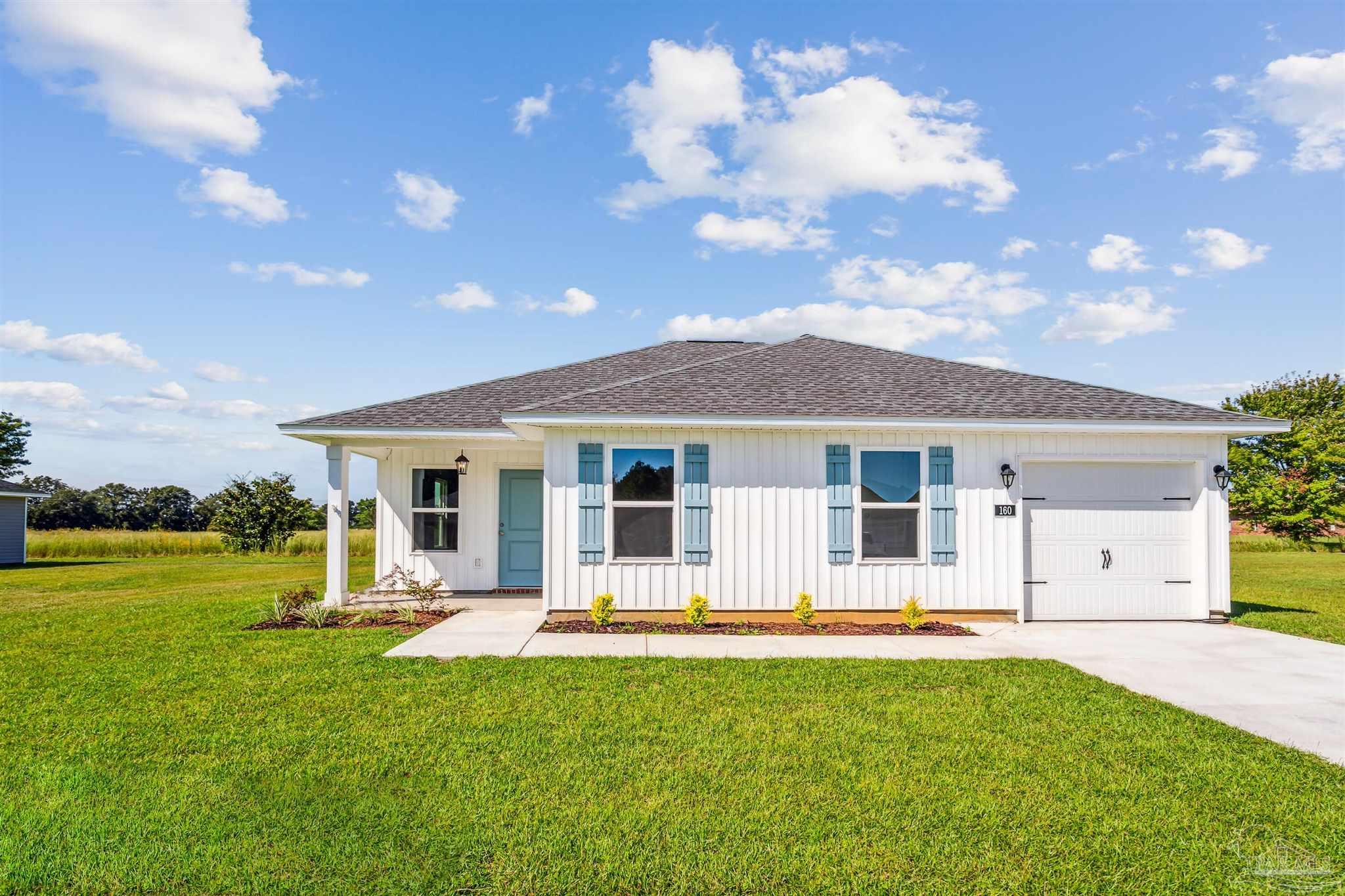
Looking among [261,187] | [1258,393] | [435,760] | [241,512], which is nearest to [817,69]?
[261,187]

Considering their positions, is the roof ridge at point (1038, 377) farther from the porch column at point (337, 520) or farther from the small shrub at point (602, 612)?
the porch column at point (337, 520)

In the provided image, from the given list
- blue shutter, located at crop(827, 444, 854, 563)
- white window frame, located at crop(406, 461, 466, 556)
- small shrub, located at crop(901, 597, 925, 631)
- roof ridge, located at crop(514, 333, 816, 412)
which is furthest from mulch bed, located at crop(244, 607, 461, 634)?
small shrub, located at crop(901, 597, 925, 631)

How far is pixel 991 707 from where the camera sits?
16.6ft

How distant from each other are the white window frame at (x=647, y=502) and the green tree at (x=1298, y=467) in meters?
27.7

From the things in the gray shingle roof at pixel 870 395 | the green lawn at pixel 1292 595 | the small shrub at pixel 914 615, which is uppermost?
the gray shingle roof at pixel 870 395

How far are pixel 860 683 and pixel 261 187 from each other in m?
13.7

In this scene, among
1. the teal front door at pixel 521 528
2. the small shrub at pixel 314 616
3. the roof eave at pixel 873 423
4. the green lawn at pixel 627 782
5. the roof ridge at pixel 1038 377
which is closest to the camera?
the green lawn at pixel 627 782

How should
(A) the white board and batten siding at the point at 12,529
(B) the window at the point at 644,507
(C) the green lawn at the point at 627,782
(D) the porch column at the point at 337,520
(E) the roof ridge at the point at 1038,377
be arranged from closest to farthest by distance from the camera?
1. (C) the green lawn at the point at 627,782
2. (B) the window at the point at 644,507
3. (E) the roof ridge at the point at 1038,377
4. (D) the porch column at the point at 337,520
5. (A) the white board and batten siding at the point at 12,529

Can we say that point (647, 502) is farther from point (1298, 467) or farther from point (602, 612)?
point (1298, 467)

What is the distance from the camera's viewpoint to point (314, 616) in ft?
27.9

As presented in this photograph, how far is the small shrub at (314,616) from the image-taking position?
8.49 m

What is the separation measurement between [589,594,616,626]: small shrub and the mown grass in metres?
16.0

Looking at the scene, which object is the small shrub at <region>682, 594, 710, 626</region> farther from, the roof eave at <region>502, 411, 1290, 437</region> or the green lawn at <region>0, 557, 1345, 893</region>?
the roof eave at <region>502, 411, 1290, 437</region>

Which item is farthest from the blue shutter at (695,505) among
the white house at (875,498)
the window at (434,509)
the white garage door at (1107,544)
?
the window at (434,509)
